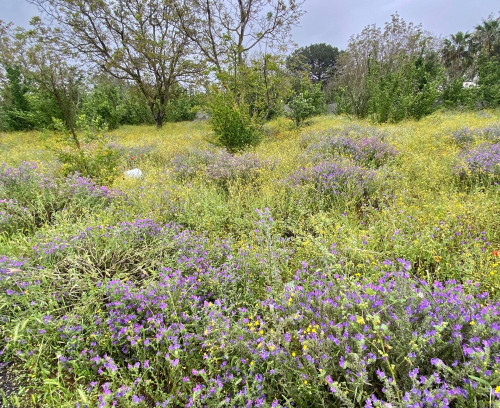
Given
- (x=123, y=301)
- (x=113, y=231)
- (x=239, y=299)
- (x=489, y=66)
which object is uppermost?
(x=489, y=66)

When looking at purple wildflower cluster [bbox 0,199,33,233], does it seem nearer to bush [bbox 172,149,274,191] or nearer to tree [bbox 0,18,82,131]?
bush [bbox 172,149,274,191]

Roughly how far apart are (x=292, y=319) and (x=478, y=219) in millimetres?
2478

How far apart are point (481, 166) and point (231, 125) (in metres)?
5.61

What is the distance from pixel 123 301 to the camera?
1.82 metres

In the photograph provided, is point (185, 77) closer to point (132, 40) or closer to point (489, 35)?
point (132, 40)

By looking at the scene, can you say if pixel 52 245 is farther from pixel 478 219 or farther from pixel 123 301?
pixel 478 219

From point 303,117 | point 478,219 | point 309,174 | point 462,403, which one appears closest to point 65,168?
point 309,174

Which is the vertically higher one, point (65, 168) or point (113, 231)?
point (65, 168)

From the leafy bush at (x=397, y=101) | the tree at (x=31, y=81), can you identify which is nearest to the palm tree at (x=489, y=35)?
the leafy bush at (x=397, y=101)

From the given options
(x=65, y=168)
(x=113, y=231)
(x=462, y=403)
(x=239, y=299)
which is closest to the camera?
(x=462, y=403)

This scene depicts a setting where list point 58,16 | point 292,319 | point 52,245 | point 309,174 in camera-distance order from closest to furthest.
Result: point 292,319
point 52,245
point 309,174
point 58,16

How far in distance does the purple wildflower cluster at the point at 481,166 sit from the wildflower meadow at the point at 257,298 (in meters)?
0.04

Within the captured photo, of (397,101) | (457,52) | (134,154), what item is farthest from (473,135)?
(457,52)

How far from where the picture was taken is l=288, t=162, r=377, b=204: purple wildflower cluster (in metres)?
3.62
